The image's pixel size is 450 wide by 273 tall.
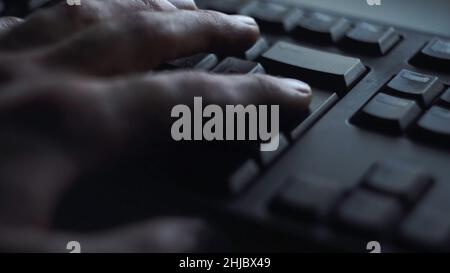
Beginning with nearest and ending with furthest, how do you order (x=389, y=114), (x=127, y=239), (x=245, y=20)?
(x=127, y=239) → (x=389, y=114) → (x=245, y=20)

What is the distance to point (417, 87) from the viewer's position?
22.6 inches

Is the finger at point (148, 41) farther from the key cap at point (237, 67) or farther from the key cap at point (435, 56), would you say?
the key cap at point (435, 56)

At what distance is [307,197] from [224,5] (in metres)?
0.35

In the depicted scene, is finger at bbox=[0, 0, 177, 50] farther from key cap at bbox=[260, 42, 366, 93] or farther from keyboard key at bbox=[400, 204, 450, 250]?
keyboard key at bbox=[400, 204, 450, 250]

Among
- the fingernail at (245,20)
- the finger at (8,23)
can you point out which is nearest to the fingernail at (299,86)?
the fingernail at (245,20)

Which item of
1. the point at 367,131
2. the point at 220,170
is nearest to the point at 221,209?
the point at 220,170

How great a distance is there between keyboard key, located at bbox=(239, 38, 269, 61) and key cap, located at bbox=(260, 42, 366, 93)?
14mm

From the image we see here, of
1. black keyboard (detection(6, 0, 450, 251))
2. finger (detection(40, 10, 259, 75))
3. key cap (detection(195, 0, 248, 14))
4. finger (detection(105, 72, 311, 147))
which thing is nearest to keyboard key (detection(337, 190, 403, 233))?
black keyboard (detection(6, 0, 450, 251))

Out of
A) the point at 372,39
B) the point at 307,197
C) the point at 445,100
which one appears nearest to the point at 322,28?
the point at 372,39

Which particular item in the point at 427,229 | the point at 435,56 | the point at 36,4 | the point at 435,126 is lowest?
the point at 427,229

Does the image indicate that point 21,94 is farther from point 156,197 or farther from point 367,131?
point 367,131

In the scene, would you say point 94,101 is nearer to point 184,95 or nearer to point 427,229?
point 184,95

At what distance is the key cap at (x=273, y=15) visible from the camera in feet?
2.25

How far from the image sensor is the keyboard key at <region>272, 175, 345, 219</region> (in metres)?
0.44
